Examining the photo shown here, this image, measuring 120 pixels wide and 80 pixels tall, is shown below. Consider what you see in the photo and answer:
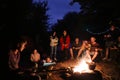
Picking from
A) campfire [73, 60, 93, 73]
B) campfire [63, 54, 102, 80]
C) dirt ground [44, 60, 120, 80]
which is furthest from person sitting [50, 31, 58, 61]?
campfire [63, 54, 102, 80]

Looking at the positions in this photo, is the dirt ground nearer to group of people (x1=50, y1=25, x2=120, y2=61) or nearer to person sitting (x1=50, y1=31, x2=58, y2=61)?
group of people (x1=50, y1=25, x2=120, y2=61)

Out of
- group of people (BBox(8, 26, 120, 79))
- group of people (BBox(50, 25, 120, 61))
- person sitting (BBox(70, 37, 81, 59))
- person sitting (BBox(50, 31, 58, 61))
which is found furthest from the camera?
person sitting (BBox(70, 37, 81, 59))

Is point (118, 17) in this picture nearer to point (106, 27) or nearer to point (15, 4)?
point (106, 27)

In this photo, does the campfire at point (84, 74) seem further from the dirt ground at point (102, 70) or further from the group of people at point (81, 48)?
the group of people at point (81, 48)

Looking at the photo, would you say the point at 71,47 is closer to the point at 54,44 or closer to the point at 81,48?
the point at 81,48

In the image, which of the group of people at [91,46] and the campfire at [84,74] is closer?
the campfire at [84,74]

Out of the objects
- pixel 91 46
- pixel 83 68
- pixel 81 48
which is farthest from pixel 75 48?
pixel 83 68

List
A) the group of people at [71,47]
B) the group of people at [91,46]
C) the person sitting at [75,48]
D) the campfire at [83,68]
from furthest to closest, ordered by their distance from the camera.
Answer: the person sitting at [75,48], the group of people at [71,47], the group of people at [91,46], the campfire at [83,68]

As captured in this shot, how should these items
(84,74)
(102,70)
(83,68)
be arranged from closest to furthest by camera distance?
(84,74) < (83,68) < (102,70)

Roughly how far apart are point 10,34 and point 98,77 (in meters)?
4.02

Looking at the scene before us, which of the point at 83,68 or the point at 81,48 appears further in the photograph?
the point at 81,48

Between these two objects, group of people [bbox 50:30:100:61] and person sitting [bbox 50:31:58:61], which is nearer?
group of people [bbox 50:30:100:61]

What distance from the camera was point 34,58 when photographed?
44.0 ft

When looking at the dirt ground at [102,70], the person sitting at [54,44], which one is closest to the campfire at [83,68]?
the dirt ground at [102,70]
